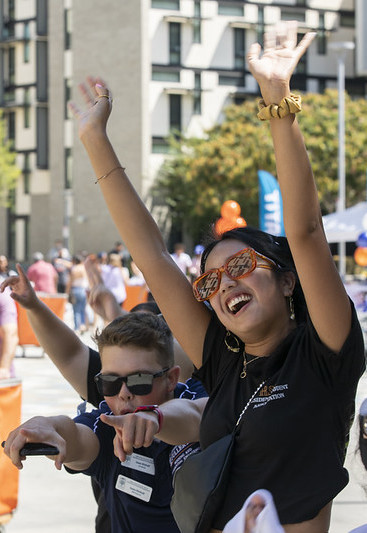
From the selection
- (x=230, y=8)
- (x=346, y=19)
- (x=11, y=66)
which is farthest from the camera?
(x=11, y=66)

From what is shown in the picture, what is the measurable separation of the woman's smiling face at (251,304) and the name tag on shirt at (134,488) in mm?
613

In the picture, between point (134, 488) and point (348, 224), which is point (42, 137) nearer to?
point (348, 224)

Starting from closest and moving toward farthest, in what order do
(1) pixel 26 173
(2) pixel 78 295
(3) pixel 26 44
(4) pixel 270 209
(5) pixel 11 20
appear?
1. (4) pixel 270 209
2. (2) pixel 78 295
3. (1) pixel 26 173
4. (3) pixel 26 44
5. (5) pixel 11 20

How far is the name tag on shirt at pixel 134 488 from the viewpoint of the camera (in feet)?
9.43

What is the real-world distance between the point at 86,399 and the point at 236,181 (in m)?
39.3

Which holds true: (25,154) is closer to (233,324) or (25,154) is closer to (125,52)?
(125,52)

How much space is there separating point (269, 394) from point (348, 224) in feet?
67.6

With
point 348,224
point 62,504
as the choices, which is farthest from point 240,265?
point 348,224

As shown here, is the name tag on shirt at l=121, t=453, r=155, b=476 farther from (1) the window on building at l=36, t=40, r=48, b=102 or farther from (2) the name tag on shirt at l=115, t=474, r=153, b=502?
(1) the window on building at l=36, t=40, r=48, b=102

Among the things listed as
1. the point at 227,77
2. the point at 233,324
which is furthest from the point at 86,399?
the point at 227,77

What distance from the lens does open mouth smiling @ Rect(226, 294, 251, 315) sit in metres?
2.54

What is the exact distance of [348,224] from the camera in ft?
74.4

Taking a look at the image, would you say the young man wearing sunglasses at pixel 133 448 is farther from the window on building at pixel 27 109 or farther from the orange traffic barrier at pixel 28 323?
the window on building at pixel 27 109

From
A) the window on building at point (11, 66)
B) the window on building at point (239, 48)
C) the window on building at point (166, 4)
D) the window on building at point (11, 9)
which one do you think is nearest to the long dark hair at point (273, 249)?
the window on building at point (166, 4)
